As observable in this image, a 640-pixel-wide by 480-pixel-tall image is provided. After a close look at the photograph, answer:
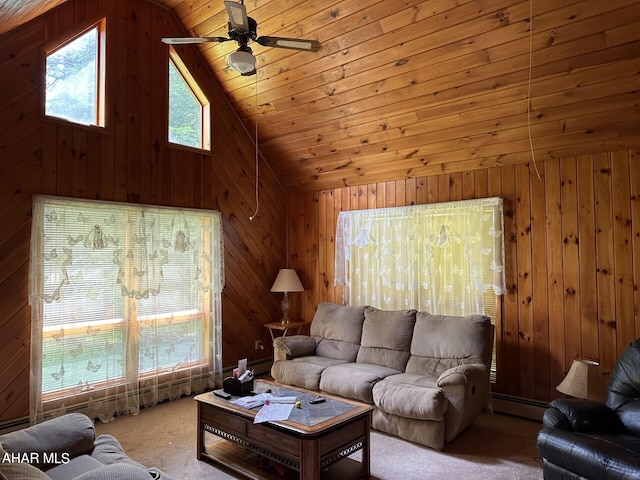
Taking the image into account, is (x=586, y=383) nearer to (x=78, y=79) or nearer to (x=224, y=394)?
(x=224, y=394)

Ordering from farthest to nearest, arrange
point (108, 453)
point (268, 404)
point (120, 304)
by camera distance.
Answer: point (120, 304)
point (268, 404)
point (108, 453)

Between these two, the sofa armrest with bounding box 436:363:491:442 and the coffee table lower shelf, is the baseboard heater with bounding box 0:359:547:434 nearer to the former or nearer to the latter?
the sofa armrest with bounding box 436:363:491:442

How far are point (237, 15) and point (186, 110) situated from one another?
2.88 m

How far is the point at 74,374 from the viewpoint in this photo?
13.5 feet

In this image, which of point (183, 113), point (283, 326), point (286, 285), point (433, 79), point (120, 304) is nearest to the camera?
point (433, 79)

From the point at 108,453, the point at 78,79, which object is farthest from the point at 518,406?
the point at 78,79

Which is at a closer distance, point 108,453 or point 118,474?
point 118,474

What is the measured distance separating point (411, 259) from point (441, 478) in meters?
2.41

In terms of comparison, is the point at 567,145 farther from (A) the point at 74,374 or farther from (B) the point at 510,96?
(A) the point at 74,374

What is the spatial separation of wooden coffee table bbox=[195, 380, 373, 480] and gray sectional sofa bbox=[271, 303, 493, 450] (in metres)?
0.61

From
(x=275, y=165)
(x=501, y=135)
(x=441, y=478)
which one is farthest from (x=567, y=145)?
(x=275, y=165)

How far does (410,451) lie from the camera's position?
11.4 feet

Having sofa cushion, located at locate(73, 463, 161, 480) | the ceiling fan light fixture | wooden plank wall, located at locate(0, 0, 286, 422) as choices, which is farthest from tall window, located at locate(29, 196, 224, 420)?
sofa cushion, located at locate(73, 463, 161, 480)
